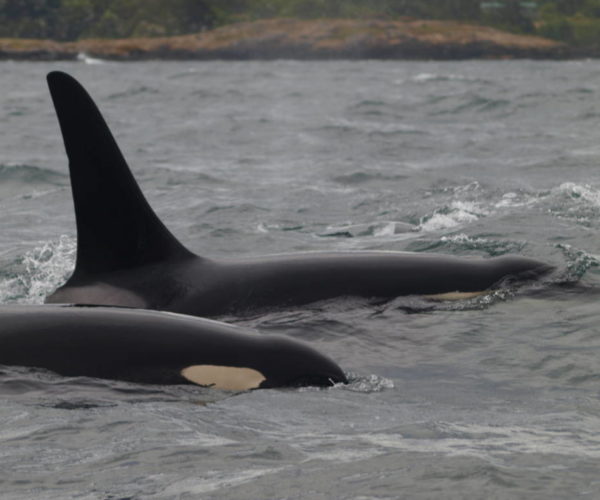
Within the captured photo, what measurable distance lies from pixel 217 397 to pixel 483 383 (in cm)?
159

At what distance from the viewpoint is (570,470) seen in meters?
5.25

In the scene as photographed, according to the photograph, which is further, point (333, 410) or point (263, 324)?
point (263, 324)

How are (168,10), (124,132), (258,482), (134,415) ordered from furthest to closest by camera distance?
(168,10) → (124,132) → (134,415) → (258,482)

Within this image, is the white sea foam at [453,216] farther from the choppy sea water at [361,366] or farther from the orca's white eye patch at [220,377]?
the orca's white eye patch at [220,377]

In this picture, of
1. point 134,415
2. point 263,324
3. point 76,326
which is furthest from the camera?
point 263,324

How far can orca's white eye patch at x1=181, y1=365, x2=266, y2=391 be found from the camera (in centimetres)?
642

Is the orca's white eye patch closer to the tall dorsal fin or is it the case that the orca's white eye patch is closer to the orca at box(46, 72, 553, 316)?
the orca at box(46, 72, 553, 316)

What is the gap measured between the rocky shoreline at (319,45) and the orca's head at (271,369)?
131 meters

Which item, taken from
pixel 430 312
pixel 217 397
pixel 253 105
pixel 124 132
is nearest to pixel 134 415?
pixel 217 397

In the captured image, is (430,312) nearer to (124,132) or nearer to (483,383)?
(483,383)

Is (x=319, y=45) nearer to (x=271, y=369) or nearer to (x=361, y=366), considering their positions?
(x=361, y=366)

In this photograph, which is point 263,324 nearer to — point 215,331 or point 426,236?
point 215,331

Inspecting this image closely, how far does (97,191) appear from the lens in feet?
26.1

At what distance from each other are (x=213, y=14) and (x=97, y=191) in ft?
524
